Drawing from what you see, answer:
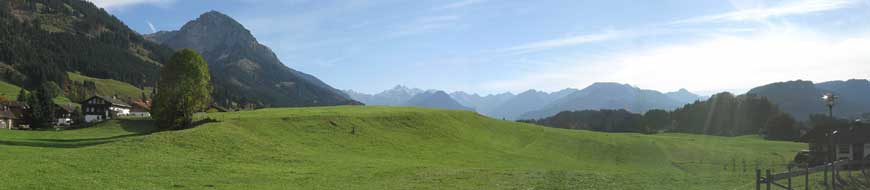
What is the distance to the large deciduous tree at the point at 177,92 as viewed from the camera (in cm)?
6938

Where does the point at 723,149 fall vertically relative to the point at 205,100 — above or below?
below

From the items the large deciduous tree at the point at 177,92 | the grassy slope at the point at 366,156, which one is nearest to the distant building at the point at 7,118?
the grassy slope at the point at 366,156

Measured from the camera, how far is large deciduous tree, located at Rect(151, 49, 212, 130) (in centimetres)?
6938

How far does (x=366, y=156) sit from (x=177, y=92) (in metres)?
28.1

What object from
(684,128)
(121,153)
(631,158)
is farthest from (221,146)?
(684,128)

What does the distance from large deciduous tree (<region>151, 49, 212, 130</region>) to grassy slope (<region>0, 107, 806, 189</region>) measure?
4401 millimetres

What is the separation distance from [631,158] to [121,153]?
56307mm

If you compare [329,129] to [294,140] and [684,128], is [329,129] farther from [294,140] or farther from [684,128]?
[684,128]

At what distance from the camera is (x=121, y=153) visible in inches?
1756

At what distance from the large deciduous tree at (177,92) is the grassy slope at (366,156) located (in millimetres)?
4401

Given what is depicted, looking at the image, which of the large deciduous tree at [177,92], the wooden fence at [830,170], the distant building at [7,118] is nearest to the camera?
the wooden fence at [830,170]

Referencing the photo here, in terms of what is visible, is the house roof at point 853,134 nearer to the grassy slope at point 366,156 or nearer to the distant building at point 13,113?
the grassy slope at point 366,156

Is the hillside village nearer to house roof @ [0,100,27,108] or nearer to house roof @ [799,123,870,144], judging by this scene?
house roof @ [799,123,870,144]

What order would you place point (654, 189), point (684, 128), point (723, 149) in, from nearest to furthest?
point (654, 189) < point (723, 149) < point (684, 128)
